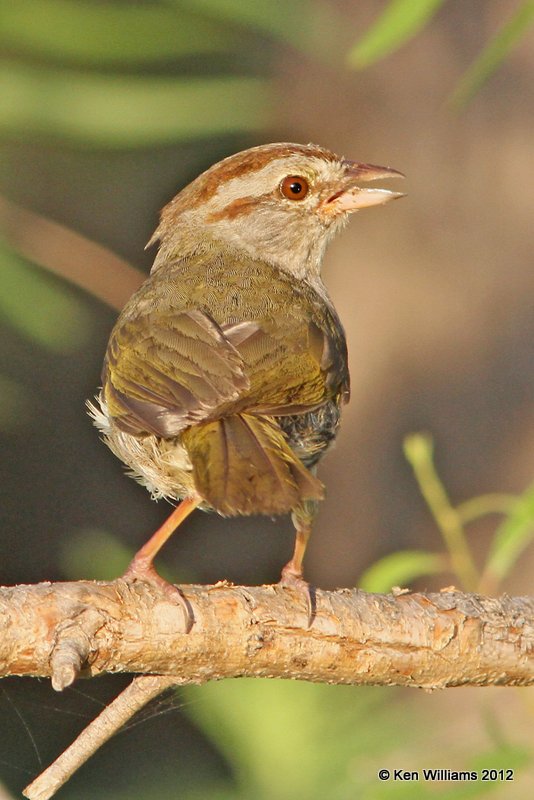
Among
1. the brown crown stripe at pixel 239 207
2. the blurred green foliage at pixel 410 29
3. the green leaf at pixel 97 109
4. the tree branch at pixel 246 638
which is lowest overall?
the tree branch at pixel 246 638

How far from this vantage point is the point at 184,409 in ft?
11.6

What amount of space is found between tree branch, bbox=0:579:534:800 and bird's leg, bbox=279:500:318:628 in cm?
3

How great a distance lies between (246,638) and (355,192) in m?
2.12

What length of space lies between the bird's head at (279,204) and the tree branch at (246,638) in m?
1.74

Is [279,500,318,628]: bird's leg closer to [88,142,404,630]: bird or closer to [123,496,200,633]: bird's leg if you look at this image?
[88,142,404,630]: bird

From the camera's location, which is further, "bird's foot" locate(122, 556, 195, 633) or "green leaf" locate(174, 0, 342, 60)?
"green leaf" locate(174, 0, 342, 60)

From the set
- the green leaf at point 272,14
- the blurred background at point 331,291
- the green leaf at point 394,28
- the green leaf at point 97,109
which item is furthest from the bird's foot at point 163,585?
the green leaf at point 272,14

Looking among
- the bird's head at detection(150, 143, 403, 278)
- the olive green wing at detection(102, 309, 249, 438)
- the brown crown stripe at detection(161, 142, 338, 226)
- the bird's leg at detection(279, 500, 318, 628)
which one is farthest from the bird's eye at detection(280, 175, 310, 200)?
the bird's leg at detection(279, 500, 318, 628)

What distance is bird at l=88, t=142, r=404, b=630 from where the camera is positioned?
11.3ft

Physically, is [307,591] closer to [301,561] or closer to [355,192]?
[301,561]

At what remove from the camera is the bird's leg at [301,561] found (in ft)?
11.4

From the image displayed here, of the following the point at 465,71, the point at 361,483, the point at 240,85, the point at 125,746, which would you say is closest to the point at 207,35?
the point at 240,85

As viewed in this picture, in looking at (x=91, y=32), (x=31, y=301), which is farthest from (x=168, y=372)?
(x=91, y=32)

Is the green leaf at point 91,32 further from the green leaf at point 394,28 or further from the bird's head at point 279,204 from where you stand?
the green leaf at point 394,28
